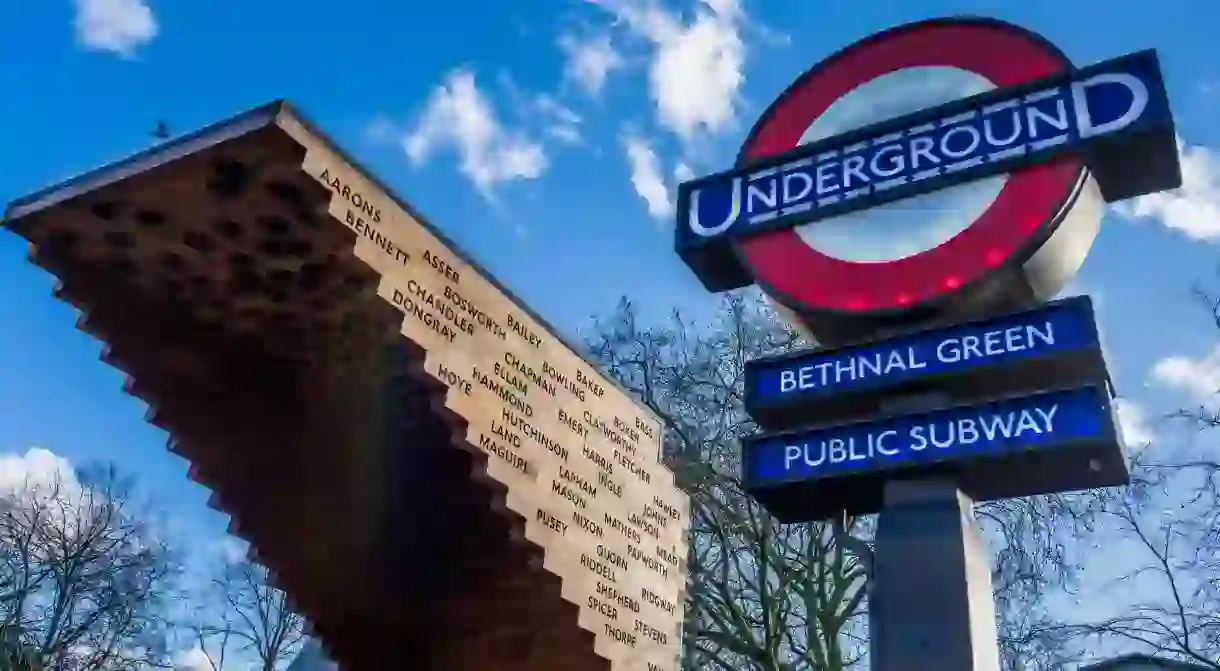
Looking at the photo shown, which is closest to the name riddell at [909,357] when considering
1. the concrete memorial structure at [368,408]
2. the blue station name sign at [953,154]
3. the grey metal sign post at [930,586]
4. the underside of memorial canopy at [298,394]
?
the grey metal sign post at [930,586]

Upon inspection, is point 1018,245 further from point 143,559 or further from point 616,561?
point 143,559

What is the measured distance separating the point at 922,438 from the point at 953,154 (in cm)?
253

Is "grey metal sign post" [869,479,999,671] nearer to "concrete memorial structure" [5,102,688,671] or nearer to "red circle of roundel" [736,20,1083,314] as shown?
"concrete memorial structure" [5,102,688,671]

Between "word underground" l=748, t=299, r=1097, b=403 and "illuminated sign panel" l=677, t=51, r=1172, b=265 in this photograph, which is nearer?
"word underground" l=748, t=299, r=1097, b=403

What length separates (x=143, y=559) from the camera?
908 inches

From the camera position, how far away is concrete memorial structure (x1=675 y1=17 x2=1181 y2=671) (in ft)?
25.3

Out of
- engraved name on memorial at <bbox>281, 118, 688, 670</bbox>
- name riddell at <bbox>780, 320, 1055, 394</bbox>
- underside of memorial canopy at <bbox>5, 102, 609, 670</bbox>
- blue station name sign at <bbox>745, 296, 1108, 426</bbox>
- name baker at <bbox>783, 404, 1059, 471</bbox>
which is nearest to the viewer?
underside of memorial canopy at <bbox>5, 102, 609, 670</bbox>

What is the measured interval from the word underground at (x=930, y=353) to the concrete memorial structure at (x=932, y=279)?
0.01 m

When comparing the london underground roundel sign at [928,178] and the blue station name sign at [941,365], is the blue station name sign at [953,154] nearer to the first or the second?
the london underground roundel sign at [928,178]

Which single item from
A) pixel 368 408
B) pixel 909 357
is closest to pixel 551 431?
pixel 368 408

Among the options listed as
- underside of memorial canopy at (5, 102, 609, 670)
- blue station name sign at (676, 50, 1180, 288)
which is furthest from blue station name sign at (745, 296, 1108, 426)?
underside of memorial canopy at (5, 102, 609, 670)

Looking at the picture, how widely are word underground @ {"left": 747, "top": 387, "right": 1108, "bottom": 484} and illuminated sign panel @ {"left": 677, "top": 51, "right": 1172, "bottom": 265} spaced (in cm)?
207

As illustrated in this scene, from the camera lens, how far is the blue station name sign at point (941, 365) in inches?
309

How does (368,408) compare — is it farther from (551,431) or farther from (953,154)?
(953,154)
